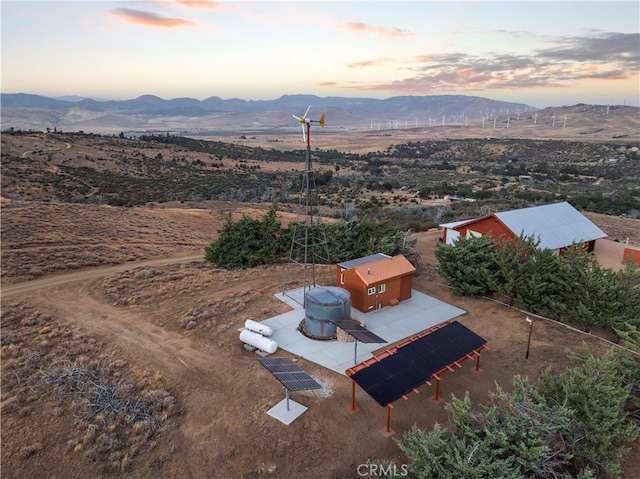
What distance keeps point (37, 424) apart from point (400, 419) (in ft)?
37.7

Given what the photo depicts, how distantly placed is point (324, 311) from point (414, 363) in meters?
4.81

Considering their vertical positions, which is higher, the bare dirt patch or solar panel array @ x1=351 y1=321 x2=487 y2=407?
solar panel array @ x1=351 y1=321 x2=487 y2=407

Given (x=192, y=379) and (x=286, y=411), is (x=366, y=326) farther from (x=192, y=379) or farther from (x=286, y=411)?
(x=192, y=379)

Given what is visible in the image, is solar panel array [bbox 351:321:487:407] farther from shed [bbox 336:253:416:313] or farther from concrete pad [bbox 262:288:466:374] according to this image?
shed [bbox 336:253:416:313]

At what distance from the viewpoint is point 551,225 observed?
88.1 feet

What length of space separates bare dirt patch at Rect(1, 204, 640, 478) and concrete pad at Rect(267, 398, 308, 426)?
20cm

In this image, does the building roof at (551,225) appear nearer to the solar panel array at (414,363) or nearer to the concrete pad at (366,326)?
the concrete pad at (366,326)

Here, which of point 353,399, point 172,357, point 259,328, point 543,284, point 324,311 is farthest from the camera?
point 543,284

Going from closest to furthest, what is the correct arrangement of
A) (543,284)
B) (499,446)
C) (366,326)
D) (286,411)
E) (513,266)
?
(499,446)
(286,411)
(543,284)
(366,326)
(513,266)

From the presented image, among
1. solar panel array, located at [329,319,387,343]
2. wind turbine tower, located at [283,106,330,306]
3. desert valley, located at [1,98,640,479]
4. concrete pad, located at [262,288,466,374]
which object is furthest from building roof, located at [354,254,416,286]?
solar panel array, located at [329,319,387,343]

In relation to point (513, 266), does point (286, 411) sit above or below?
below

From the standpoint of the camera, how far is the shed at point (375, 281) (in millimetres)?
20047

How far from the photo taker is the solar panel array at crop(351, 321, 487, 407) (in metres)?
12.4

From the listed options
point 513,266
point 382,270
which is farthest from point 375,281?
point 513,266
